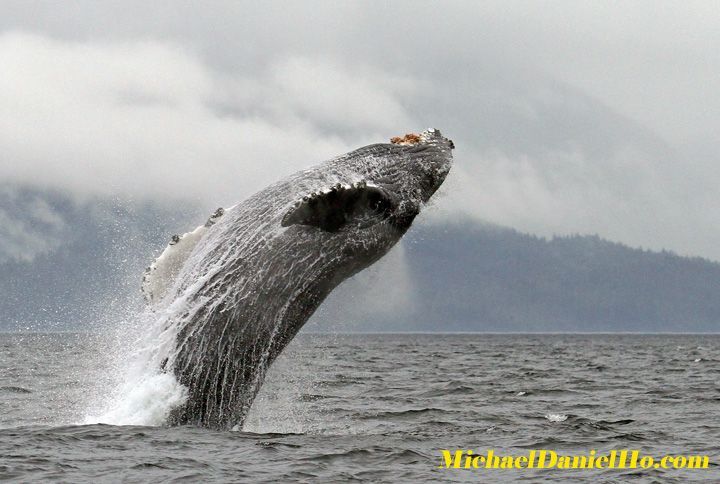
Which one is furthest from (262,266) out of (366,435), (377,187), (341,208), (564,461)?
(564,461)

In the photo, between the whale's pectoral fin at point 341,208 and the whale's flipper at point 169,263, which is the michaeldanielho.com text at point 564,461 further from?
the whale's flipper at point 169,263

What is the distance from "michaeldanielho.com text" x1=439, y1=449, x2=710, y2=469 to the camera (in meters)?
9.12

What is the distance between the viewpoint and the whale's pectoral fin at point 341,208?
30.2 feet

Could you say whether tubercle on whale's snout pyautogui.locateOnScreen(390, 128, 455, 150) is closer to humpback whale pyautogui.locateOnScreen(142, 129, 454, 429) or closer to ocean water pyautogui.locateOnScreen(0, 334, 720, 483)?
humpback whale pyautogui.locateOnScreen(142, 129, 454, 429)

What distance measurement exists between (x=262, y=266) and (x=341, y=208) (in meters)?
0.90

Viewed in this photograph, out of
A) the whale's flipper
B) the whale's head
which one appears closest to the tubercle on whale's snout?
the whale's head

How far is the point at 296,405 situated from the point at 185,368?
6.83m

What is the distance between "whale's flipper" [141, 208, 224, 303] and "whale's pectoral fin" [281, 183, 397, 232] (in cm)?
100

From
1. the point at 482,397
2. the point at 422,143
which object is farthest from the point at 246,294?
the point at 482,397

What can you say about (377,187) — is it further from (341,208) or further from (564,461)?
(564,461)

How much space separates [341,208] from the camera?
9.47 meters

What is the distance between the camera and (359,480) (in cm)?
807

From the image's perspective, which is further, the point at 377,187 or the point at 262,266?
the point at 377,187

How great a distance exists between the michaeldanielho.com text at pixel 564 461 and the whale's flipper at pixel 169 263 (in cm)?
304
